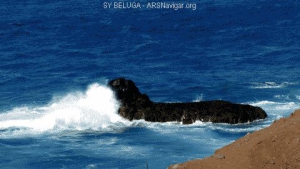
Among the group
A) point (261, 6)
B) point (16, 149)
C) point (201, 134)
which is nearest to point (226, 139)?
point (201, 134)

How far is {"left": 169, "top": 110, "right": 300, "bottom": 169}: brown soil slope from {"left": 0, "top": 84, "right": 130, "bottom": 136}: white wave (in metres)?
17.7

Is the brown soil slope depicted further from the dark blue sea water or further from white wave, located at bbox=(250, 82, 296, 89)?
white wave, located at bbox=(250, 82, 296, 89)

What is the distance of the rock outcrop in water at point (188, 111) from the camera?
35781 millimetres

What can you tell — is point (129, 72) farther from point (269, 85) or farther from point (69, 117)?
point (69, 117)

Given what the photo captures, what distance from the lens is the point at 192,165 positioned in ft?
60.0

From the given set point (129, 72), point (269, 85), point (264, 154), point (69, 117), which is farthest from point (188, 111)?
point (264, 154)

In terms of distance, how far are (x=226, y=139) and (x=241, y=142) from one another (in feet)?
44.3

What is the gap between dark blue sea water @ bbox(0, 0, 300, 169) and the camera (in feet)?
107

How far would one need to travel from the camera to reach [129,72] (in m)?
Result: 50.7

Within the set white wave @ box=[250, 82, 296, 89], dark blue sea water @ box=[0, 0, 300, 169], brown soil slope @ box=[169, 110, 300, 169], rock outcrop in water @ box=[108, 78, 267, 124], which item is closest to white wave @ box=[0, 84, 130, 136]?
dark blue sea water @ box=[0, 0, 300, 169]

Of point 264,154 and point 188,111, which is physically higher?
point 264,154

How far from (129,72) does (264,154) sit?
32841mm

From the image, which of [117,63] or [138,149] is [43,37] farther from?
[138,149]

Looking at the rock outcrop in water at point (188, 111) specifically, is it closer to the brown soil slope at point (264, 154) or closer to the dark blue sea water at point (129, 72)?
the dark blue sea water at point (129, 72)
